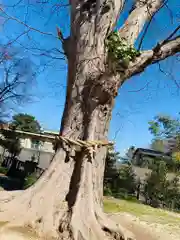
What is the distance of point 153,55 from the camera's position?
145 inches

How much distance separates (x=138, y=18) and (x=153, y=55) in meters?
0.75

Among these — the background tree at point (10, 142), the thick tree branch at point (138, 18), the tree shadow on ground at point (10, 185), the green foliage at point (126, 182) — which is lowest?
the tree shadow on ground at point (10, 185)

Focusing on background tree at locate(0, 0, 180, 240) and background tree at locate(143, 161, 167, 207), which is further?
background tree at locate(143, 161, 167, 207)

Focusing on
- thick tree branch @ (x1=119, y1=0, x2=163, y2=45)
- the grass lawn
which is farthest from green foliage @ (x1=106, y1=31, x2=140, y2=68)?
the grass lawn

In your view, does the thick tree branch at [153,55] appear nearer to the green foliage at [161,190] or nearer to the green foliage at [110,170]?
the green foliage at [161,190]

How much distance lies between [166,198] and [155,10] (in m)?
10.5

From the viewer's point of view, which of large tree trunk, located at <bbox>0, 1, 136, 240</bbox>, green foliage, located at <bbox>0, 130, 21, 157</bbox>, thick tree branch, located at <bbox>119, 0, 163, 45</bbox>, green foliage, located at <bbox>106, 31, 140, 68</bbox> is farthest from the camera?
green foliage, located at <bbox>0, 130, 21, 157</bbox>

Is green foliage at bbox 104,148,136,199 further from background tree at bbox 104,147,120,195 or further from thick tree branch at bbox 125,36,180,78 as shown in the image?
thick tree branch at bbox 125,36,180,78

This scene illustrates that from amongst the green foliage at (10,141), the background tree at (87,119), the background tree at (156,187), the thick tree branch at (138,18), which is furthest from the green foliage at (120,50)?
the green foliage at (10,141)

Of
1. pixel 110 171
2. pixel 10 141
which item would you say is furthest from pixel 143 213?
pixel 10 141

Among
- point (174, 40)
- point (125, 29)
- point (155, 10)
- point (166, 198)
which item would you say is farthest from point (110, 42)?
point (166, 198)

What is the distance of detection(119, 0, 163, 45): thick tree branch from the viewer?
379cm

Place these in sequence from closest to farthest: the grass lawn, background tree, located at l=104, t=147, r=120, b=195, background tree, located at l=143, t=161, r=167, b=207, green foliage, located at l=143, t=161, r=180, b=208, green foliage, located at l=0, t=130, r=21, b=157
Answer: the grass lawn < green foliage, located at l=143, t=161, r=180, b=208 < background tree, located at l=143, t=161, r=167, b=207 < background tree, located at l=104, t=147, r=120, b=195 < green foliage, located at l=0, t=130, r=21, b=157

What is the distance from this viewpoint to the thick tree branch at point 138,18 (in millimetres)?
3785
